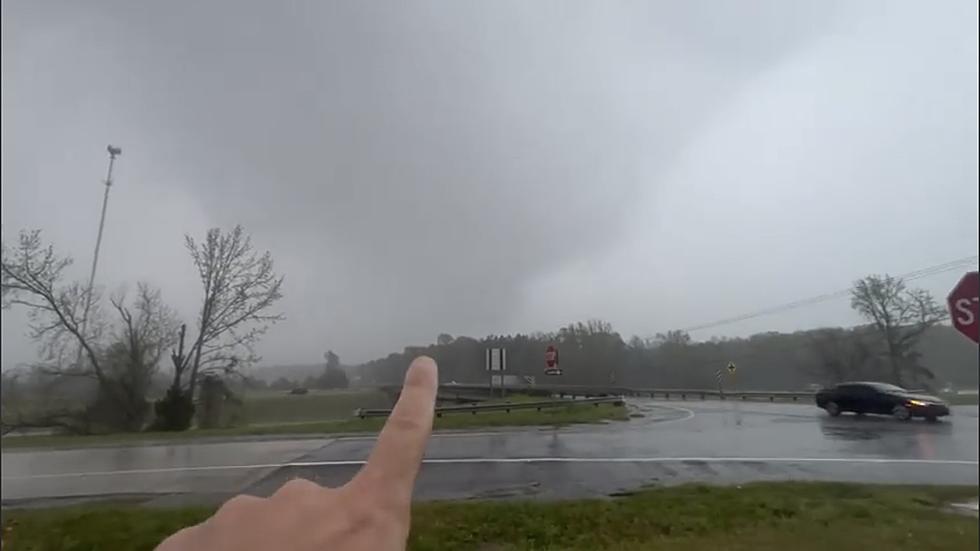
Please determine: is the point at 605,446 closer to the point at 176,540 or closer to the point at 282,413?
the point at 282,413

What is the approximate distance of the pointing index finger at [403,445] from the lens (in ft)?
3.63

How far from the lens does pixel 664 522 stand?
9.25ft

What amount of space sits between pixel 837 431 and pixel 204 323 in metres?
2.86

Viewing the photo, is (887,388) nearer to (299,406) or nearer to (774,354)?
(774,354)

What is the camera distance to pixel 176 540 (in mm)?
1069

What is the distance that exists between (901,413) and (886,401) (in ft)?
0.30

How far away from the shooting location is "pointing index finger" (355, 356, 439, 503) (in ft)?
3.63

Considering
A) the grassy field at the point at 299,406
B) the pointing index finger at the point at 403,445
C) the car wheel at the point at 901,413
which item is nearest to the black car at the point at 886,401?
the car wheel at the point at 901,413

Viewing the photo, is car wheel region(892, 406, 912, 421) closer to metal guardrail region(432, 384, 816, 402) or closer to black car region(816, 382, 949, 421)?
black car region(816, 382, 949, 421)

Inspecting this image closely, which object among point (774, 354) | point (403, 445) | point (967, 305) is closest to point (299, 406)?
point (403, 445)

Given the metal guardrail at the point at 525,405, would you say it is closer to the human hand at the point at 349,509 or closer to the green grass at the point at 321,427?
the green grass at the point at 321,427

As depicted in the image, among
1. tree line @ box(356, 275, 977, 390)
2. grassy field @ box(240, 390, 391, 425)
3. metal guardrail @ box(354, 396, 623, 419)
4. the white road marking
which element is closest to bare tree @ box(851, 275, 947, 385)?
tree line @ box(356, 275, 977, 390)

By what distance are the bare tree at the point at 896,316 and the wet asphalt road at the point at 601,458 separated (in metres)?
0.26

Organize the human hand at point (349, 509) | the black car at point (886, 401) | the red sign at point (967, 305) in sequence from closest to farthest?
1. the human hand at point (349, 509)
2. the red sign at point (967, 305)
3. the black car at point (886, 401)
